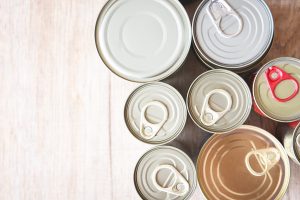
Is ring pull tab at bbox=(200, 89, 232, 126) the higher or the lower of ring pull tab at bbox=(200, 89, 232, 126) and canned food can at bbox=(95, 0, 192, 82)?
the lower

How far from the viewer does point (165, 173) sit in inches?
33.8

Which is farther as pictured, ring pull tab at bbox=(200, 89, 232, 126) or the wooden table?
the wooden table

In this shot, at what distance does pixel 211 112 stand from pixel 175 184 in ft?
0.58

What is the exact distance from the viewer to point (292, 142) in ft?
2.63

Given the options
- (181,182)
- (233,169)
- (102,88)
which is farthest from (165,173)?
(102,88)

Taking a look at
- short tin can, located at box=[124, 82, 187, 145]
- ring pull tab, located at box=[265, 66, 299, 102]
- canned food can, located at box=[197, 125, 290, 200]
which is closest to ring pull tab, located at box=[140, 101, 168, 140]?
short tin can, located at box=[124, 82, 187, 145]

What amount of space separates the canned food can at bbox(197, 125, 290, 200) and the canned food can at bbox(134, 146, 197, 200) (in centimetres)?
4

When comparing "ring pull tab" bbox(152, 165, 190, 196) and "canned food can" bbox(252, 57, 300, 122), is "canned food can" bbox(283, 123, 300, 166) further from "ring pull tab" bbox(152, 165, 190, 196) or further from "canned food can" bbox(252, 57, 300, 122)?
"ring pull tab" bbox(152, 165, 190, 196)

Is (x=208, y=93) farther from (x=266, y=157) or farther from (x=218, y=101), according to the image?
(x=266, y=157)

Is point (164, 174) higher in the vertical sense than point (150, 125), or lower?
lower

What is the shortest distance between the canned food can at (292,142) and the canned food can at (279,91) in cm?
3

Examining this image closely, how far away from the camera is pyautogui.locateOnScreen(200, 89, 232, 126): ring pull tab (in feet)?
2.64

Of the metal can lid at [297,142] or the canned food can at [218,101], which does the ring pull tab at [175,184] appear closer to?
the canned food can at [218,101]

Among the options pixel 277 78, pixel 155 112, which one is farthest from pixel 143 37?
pixel 277 78
